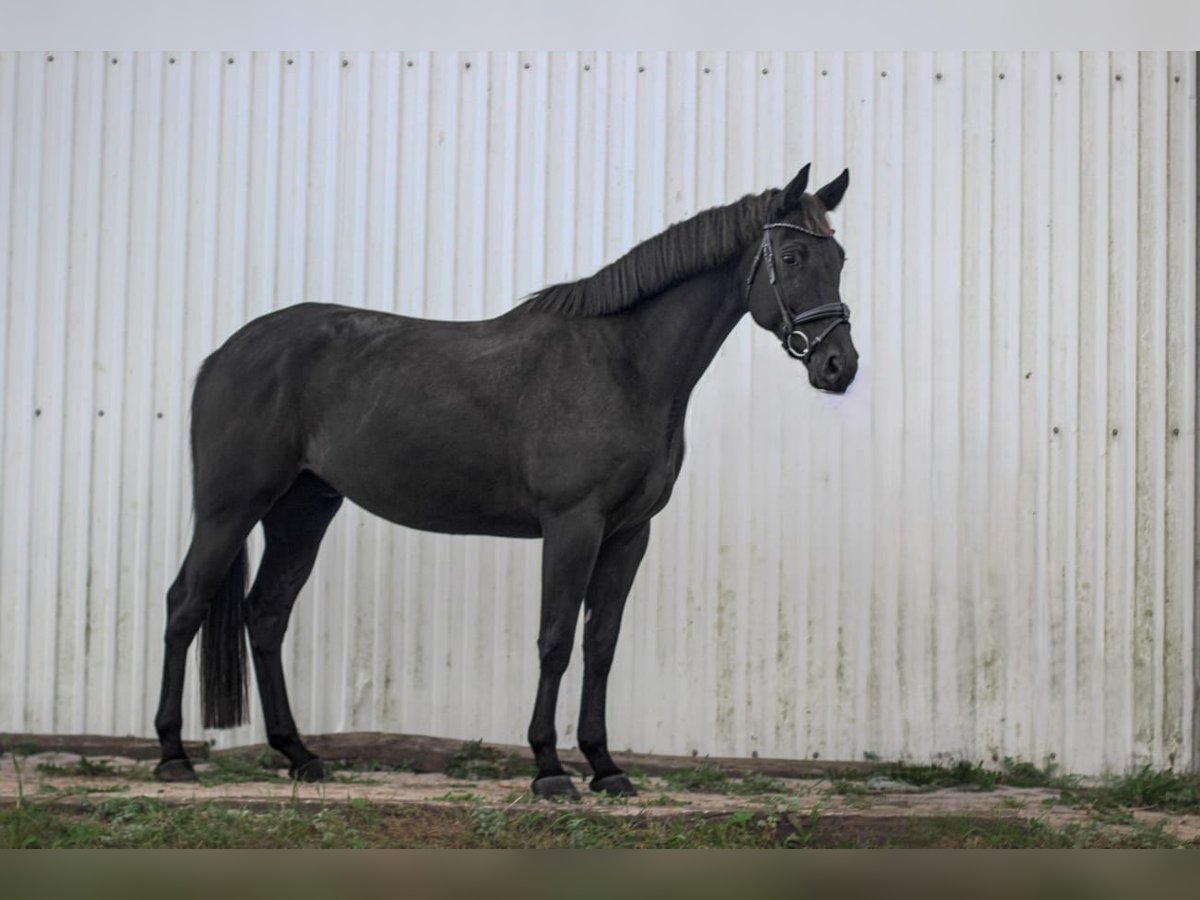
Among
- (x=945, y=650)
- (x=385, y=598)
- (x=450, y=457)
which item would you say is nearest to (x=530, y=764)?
(x=385, y=598)

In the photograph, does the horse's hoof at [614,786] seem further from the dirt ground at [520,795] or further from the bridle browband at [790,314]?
the bridle browband at [790,314]

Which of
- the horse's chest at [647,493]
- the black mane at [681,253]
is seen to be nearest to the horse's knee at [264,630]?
the horse's chest at [647,493]

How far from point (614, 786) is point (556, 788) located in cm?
28

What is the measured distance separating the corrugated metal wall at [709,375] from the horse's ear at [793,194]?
1.73 metres

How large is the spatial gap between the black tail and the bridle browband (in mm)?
2362

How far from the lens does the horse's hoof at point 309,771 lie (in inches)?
215

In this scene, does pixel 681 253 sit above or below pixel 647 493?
above

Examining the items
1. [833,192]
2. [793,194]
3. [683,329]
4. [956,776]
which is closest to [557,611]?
[683,329]

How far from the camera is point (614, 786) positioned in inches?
199

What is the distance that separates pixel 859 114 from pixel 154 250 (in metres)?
3.56

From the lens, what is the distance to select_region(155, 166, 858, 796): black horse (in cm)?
489

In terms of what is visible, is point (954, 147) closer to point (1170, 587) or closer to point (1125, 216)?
point (1125, 216)

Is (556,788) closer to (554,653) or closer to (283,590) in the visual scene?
(554,653)

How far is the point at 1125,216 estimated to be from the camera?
6.56 metres
